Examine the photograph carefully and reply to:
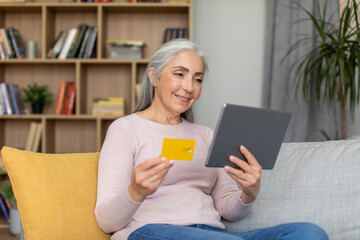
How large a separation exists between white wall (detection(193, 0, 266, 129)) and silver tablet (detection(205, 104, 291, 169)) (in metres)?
2.28

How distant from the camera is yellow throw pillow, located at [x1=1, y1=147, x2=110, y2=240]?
4.27ft

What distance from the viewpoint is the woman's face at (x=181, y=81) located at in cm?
158

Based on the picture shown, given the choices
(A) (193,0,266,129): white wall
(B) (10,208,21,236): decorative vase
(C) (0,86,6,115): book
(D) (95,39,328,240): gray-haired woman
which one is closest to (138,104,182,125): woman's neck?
(D) (95,39,328,240): gray-haired woman

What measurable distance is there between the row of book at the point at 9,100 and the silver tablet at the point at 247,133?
8.27ft

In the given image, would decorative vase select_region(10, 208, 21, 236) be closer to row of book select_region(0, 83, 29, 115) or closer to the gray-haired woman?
row of book select_region(0, 83, 29, 115)

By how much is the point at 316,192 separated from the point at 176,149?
64cm

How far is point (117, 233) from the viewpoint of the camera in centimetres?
139

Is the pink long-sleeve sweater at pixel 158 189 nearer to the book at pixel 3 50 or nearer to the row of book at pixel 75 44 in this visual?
the row of book at pixel 75 44

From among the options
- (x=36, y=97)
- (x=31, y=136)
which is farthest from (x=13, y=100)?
(x=31, y=136)

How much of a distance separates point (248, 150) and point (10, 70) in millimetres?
2862

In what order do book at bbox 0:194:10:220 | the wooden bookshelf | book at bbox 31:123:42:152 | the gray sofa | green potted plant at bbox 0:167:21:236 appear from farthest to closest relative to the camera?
1. the wooden bookshelf
2. book at bbox 31:123:42:152
3. book at bbox 0:194:10:220
4. green potted plant at bbox 0:167:21:236
5. the gray sofa

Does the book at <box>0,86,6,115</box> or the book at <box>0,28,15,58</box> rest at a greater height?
the book at <box>0,28,15,58</box>

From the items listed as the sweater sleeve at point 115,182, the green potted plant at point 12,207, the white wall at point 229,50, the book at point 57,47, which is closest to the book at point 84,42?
the book at point 57,47

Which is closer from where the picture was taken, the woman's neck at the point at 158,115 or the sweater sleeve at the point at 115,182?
the sweater sleeve at the point at 115,182
